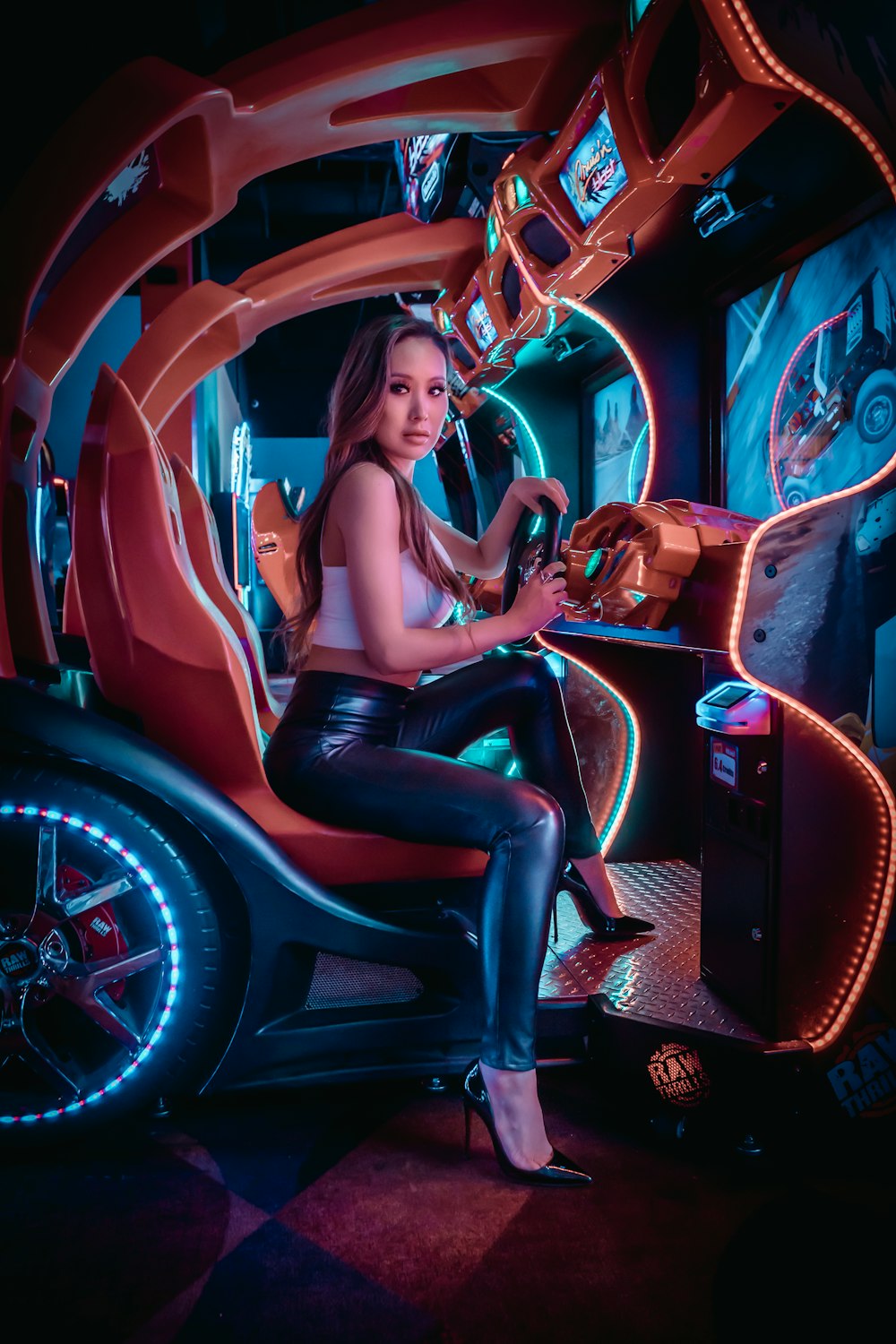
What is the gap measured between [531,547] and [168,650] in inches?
26.0

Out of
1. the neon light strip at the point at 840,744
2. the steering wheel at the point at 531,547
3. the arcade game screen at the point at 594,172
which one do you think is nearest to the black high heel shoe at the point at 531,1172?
the neon light strip at the point at 840,744

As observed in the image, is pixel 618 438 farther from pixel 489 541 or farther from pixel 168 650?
pixel 168 650

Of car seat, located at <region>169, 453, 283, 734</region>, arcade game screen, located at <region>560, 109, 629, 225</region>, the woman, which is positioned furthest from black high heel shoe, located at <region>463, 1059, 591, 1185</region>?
arcade game screen, located at <region>560, 109, 629, 225</region>

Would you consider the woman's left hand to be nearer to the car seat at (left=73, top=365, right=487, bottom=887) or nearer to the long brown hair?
the long brown hair

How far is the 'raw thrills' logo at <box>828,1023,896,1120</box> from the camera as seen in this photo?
4.13 feet

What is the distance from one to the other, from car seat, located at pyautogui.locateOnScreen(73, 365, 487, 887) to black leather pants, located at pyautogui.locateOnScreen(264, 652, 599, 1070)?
0.06 metres

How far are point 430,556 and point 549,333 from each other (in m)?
1.39

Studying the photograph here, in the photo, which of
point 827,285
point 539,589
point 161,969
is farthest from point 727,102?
point 161,969

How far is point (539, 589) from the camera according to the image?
1327 mm

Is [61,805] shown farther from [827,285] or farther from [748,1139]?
[827,285]

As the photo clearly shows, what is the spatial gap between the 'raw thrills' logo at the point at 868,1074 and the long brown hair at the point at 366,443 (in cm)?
100

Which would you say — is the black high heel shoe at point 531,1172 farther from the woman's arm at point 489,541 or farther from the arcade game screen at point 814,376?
the arcade game screen at point 814,376

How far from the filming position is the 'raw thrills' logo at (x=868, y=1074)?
126 centimetres

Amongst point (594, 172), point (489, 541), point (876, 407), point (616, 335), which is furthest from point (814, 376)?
point (489, 541)
